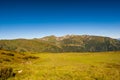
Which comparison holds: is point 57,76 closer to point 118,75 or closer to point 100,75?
point 100,75

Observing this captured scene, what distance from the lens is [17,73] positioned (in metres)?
29.5

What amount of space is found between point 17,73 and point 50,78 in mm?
6386

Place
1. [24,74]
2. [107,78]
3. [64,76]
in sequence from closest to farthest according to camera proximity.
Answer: [107,78] < [64,76] < [24,74]

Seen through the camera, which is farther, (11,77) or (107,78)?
(11,77)

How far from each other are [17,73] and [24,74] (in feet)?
4.73

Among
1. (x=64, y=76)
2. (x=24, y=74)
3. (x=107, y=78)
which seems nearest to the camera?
(x=107, y=78)

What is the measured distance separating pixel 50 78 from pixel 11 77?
19.4ft

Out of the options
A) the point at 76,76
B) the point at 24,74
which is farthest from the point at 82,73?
the point at 24,74

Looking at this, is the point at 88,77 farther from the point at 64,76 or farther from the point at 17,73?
the point at 17,73

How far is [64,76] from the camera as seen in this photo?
2702 cm

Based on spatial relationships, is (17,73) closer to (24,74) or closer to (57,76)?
(24,74)

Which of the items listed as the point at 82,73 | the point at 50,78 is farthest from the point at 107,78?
the point at 50,78

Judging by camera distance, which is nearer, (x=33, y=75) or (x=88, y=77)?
(x=88, y=77)

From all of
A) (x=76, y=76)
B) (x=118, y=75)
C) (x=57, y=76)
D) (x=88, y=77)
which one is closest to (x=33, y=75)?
(x=57, y=76)
